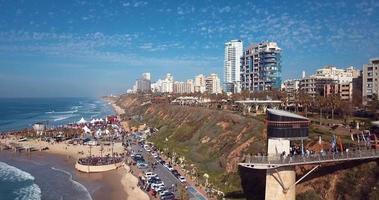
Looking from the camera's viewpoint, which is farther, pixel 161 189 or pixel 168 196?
pixel 161 189

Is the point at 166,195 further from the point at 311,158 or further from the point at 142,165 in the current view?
the point at 311,158

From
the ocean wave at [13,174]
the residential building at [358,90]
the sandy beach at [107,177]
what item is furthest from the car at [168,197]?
the residential building at [358,90]

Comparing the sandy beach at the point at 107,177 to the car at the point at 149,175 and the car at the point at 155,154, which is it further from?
the car at the point at 155,154

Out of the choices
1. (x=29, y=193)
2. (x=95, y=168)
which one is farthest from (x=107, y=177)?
(x=29, y=193)

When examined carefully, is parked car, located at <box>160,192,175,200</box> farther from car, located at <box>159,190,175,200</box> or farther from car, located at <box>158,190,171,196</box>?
car, located at <box>158,190,171,196</box>

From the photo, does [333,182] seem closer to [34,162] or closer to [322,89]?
[34,162]

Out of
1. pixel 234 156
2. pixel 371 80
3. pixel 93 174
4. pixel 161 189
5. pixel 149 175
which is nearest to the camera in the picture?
pixel 161 189

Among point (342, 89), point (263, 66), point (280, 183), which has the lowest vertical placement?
point (280, 183)

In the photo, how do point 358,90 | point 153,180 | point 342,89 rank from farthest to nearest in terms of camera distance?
point 342,89, point 358,90, point 153,180

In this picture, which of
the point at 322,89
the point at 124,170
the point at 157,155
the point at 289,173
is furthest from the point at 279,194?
the point at 322,89
